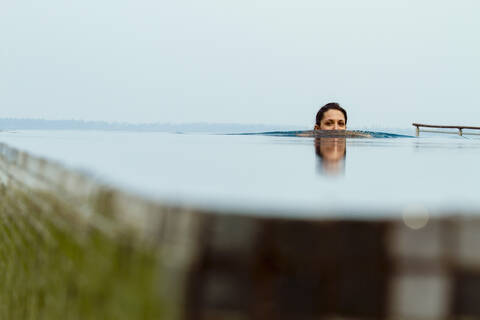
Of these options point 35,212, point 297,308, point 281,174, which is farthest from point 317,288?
point 35,212

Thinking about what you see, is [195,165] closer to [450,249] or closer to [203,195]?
[203,195]

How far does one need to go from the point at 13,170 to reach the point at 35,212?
1654mm

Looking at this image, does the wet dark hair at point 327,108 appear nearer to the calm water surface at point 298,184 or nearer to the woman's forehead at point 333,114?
the woman's forehead at point 333,114

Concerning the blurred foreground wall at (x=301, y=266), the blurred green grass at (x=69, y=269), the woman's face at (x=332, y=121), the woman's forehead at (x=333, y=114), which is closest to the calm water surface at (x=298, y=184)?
the blurred foreground wall at (x=301, y=266)

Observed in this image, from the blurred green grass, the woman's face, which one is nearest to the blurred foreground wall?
the blurred green grass

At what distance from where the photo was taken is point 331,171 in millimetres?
6113

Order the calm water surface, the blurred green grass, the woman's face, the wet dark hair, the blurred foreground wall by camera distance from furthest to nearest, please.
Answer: the wet dark hair → the woman's face → the blurred green grass → the calm water surface → the blurred foreground wall

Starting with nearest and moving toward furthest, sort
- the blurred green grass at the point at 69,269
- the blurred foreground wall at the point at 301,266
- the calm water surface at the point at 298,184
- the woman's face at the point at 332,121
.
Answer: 1. the blurred foreground wall at the point at 301,266
2. the calm water surface at the point at 298,184
3. the blurred green grass at the point at 69,269
4. the woman's face at the point at 332,121

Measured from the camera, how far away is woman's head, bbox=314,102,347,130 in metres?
17.5

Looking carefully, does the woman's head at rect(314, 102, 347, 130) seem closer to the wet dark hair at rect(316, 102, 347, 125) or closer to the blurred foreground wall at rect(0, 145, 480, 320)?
the wet dark hair at rect(316, 102, 347, 125)

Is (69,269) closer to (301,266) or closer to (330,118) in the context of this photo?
(301,266)

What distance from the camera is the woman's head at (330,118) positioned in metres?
17.5

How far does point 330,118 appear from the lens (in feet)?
57.9

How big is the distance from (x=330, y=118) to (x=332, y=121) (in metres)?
0.11
